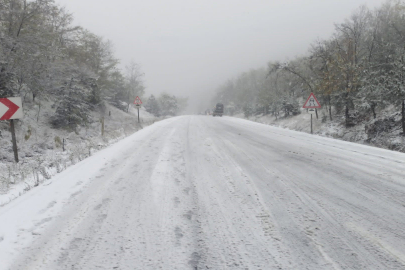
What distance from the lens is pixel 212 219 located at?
269cm

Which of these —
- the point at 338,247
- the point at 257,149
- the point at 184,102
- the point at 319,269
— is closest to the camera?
the point at 319,269

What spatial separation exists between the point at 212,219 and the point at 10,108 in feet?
24.8

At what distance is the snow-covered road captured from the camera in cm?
202

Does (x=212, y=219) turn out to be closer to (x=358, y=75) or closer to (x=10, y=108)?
(x=10, y=108)

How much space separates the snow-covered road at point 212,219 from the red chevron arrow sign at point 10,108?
416 cm

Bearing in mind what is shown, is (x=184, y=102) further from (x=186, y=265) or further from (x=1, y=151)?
(x=186, y=265)

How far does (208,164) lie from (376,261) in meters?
3.54

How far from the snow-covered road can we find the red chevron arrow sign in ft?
13.7

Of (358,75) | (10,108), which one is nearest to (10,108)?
(10,108)

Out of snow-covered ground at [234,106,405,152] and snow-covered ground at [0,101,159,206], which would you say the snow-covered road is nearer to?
snow-covered ground at [0,101,159,206]

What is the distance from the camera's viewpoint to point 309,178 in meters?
4.17

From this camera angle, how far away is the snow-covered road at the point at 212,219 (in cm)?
202

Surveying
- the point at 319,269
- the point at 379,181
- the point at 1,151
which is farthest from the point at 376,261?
the point at 1,151

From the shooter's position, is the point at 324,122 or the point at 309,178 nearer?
the point at 309,178
